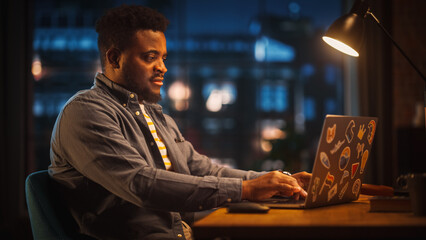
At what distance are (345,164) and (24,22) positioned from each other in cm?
345

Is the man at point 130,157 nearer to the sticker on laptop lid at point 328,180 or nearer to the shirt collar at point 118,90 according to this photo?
the shirt collar at point 118,90

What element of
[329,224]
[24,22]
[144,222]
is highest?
[24,22]

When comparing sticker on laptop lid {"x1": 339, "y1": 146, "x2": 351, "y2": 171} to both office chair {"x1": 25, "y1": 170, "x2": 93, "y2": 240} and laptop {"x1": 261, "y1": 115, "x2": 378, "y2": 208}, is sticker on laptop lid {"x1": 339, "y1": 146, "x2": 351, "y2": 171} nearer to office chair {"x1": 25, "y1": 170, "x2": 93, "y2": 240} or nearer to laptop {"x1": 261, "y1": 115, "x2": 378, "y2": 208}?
laptop {"x1": 261, "y1": 115, "x2": 378, "y2": 208}

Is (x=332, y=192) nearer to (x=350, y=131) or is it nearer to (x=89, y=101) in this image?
(x=350, y=131)

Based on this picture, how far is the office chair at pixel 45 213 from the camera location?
1.39m

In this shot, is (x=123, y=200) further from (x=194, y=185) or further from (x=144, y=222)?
(x=194, y=185)

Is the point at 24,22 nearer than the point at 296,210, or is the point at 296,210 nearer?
the point at 296,210

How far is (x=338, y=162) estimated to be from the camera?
1323 mm

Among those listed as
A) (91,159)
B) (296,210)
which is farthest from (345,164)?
(91,159)

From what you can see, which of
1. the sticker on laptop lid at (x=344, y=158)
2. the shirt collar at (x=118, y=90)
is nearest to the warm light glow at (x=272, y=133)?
the shirt collar at (x=118, y=90)

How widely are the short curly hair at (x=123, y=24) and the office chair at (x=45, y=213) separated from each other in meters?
0.62

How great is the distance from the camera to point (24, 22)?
3.98 meters

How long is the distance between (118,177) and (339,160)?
64 cm

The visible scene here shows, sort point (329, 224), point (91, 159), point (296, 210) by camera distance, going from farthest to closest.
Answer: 1. point (91, 159)
2. point (296, 210)
3. point (329, 224)
